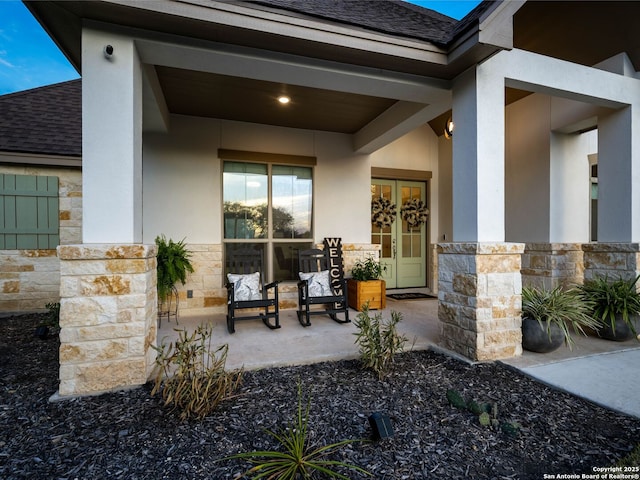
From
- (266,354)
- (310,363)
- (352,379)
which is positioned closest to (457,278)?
(352,379)

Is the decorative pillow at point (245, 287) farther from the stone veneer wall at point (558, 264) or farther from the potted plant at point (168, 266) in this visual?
the stone veneer wall at point (558, 264)

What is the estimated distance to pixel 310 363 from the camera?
8.79 feet

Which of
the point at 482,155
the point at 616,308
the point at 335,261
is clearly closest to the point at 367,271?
the point at 335,261

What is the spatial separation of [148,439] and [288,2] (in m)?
3.09

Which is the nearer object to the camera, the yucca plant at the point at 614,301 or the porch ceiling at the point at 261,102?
the yucca plant at the point at 614,301

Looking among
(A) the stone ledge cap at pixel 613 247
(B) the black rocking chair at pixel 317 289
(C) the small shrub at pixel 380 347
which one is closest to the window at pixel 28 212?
(B) the black rocking chair at pixel 317 289

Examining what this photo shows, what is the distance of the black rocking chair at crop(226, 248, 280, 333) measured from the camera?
3.51 meters

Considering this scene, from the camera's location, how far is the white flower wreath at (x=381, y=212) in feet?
18.9

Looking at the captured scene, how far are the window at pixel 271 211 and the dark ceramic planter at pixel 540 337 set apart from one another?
9.84ft

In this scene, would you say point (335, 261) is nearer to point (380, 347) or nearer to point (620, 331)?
point (380, 347)

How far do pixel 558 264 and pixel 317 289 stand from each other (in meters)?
3.37

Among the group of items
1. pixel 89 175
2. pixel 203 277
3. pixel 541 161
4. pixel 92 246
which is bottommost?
pixel 203 277

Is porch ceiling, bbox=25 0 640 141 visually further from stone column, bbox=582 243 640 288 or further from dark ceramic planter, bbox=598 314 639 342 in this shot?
dark ceramic planter, bbox=598 314 639 342

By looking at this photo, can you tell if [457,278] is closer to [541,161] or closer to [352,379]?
[352,379]
